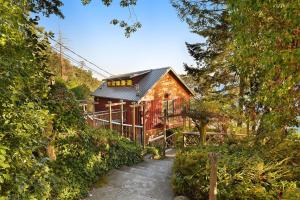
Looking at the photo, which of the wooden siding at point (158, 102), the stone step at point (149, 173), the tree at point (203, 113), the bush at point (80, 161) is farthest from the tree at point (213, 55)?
the bush at point (80, 161)

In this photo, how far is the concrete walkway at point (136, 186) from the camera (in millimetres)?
5906

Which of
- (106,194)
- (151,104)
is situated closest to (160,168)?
(106,194)

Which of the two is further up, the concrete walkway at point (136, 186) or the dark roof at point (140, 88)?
the dark roof at point (140, 88)

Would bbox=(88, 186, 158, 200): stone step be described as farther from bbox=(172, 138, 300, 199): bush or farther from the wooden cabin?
the wooden cabin

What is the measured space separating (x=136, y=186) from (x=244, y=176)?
109 inches

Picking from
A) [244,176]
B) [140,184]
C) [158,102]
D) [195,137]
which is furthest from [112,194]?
[158,102]

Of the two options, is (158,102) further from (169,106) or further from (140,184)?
(140,184)

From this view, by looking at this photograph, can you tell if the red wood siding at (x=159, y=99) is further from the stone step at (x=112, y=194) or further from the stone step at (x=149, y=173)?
the stone step at (x=112, y=194)

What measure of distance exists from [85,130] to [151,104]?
11505mm

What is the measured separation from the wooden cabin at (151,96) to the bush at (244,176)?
10.8 metres

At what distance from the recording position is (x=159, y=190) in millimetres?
6387

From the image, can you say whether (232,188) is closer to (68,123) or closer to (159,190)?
(159,190)

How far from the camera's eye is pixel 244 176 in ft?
16.9

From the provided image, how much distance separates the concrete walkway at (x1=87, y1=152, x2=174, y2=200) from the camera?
591 centimetres
